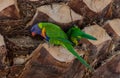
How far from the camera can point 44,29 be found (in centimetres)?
225

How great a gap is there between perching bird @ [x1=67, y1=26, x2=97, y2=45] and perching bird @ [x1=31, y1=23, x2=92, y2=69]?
0.05 metres

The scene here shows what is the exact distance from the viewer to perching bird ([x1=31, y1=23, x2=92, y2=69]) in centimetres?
216

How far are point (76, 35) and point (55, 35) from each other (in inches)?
5.2

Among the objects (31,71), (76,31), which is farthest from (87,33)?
(31,71)

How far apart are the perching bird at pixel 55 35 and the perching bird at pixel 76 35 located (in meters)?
0.05

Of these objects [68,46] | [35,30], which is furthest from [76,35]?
[35,30]

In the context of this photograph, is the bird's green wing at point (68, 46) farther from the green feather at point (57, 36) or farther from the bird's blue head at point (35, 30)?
the bird's blue head at point (35, 30)

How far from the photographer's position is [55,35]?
2.21 metres

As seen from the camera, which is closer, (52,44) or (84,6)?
(52,44)

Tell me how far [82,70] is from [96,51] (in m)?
0.14

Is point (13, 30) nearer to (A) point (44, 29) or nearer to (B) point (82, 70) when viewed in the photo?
(A) point (44, 29)

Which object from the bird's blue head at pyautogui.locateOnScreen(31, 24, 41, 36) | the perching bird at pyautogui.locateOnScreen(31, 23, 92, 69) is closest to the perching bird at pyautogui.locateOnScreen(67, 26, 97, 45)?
the perching bird at pyautogui.locateOnScreen(31, 23, 92, 69)

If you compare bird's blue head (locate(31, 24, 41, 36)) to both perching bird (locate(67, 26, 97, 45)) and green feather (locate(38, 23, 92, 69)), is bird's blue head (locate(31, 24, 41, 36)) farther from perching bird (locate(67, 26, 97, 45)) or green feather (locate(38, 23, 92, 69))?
perching bird (locate(67, 26, 97, 45))

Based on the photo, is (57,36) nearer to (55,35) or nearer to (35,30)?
(55,35)
